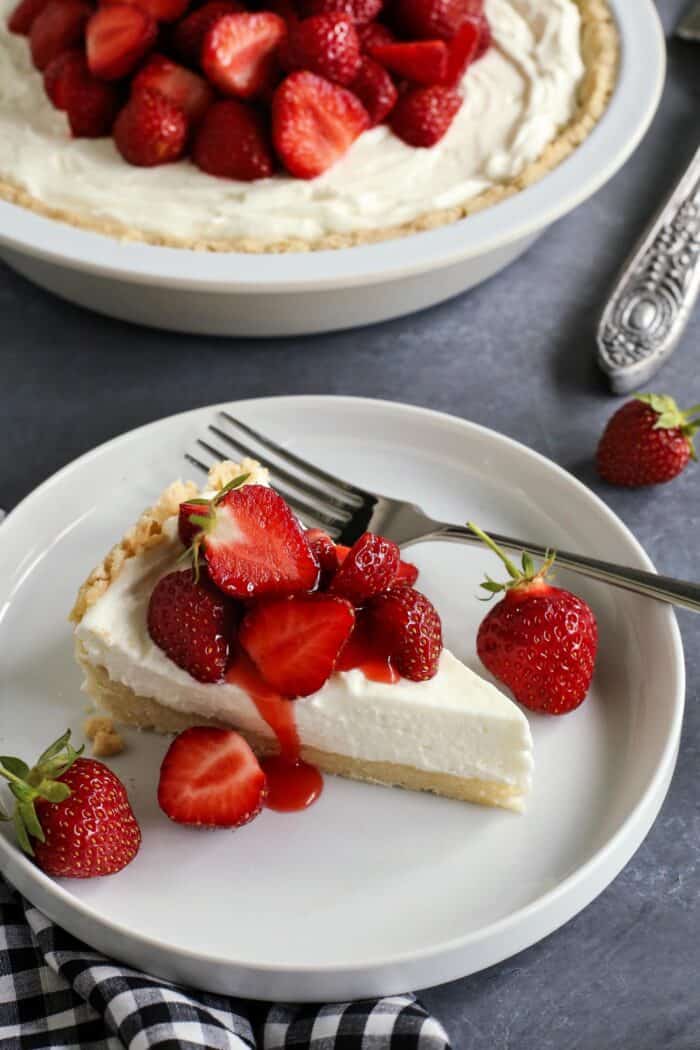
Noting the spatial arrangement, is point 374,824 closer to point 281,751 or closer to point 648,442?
point 281,751

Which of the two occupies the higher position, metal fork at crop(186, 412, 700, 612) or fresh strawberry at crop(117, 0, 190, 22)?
fresh strawberry at crop(117, 0, 190, 22)

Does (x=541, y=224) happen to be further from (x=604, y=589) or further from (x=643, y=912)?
(x=643, y=912)

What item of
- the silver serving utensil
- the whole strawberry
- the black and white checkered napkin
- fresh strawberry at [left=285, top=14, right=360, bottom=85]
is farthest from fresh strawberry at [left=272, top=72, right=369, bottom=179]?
the black and white checkered napkin

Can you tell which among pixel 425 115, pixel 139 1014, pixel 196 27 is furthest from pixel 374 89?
pixel 139 1014

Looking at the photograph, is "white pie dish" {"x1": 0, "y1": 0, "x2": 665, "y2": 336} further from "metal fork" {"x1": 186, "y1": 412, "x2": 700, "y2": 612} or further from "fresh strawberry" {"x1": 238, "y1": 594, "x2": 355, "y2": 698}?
"fresh strawberry" {"x1": 238, "y1": 594, "x2": 355, "y2": 698}

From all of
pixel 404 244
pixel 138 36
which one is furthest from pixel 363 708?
pixel 138 36

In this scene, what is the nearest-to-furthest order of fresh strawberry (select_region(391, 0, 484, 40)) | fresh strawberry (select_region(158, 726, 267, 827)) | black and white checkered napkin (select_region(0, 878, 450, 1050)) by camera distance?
black and white checkered napkin (select_region(0, 878, 450, 1050))
fresh strawberry (select_region(158, 726, 267, 827))
fresh strawberry (select_region(391, 0, 484, 40))

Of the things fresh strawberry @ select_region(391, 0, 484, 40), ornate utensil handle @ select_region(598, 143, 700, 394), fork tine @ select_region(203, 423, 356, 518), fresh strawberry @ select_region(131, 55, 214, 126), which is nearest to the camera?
fork tine @ select_region(203, 423, 356, 518)
